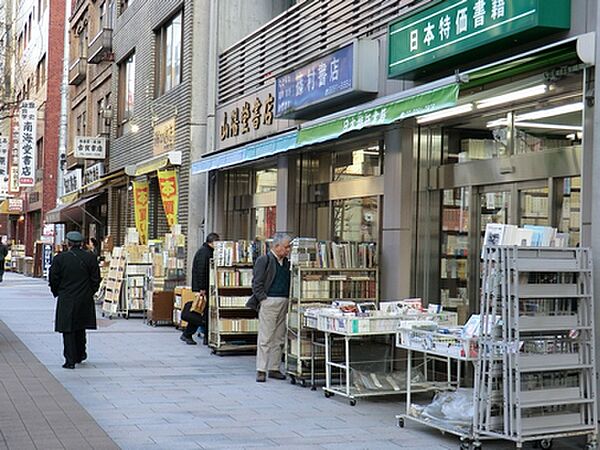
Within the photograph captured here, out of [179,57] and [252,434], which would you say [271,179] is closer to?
[179,57]

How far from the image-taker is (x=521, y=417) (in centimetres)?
738

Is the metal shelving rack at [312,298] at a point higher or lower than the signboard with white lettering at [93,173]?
lower

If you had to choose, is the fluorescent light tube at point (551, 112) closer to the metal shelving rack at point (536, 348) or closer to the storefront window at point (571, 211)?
the storefront window at point (571, 211)

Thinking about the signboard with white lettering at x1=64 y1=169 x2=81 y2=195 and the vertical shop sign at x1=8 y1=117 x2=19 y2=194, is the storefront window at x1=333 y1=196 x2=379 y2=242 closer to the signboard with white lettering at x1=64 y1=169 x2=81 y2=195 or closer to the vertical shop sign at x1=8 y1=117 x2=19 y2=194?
the signboard with white lettering at x1=64 y1=169 x2=81 y2=195

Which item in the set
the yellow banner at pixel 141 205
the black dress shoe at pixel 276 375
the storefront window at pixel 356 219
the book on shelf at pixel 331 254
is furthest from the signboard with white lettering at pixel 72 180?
the book on shelf at pixel 331 254

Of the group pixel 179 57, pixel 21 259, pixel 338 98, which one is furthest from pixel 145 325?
pixel 21 259

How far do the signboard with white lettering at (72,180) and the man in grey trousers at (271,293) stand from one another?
2223cm

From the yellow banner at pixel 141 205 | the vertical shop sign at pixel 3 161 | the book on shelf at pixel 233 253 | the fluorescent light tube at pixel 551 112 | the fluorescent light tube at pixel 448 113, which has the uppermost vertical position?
the vertical shop sign at pixel 3 161

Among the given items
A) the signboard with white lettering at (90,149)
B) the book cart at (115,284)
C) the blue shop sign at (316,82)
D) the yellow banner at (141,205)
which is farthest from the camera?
the signboard with white lettering at (90,149)

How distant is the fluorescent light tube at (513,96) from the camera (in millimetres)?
9086

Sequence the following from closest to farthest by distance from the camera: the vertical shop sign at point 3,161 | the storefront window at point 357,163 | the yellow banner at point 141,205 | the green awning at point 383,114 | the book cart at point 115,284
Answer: the green awning at point 383,114, the storefront window at point 357,163, the book cart at point 115,284, the yellow banner at point 141,205, the vertical shop sign at point 3,161

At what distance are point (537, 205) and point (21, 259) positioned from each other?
132 ft

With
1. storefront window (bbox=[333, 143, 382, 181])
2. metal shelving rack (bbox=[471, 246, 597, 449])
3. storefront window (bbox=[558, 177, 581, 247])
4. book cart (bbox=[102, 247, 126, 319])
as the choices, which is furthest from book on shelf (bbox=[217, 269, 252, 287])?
book cart (bbox=[102, 247, 126, 319])

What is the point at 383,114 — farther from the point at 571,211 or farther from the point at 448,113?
the point at 571,211
